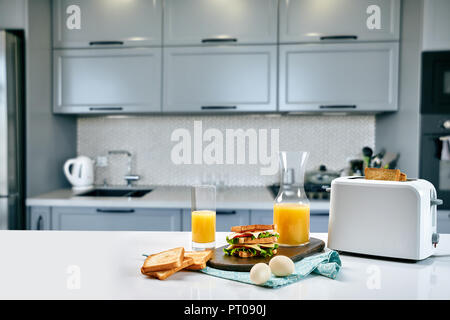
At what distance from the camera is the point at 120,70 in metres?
2.75

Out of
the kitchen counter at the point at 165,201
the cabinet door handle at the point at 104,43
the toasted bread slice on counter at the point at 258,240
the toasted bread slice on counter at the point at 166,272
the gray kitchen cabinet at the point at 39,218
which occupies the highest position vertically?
the cabinet door handle at the point at 104,43

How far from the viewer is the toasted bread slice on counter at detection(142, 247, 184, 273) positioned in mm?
934

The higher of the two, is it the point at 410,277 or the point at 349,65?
the point at 349,65

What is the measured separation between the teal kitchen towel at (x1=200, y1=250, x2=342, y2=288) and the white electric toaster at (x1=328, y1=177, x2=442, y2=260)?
0.13 meters

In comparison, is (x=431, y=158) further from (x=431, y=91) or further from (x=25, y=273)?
(x=25, y=273)

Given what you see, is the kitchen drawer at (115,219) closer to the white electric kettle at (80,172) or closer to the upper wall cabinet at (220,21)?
the white electric kettle at (80,172)

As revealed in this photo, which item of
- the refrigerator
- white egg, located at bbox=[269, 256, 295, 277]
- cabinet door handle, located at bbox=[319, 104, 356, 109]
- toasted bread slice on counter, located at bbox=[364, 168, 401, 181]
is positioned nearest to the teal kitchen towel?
white egg, located at bbox=[269, 256, 295, 277]

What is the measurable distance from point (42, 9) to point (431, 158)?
2.74 meters

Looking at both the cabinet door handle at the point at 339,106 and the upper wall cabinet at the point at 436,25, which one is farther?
the cabinet door handle at the point at 339,106

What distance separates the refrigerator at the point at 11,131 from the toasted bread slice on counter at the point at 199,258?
190cm

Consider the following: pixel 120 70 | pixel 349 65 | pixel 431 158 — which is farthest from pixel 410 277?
pixel 120 70

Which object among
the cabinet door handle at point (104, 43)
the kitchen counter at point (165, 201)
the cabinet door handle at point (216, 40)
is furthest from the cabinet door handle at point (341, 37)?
the cabinet door handle at point (104, 43)

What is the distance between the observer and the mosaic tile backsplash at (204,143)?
3.02m

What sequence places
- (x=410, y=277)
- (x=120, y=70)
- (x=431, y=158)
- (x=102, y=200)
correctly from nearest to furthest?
(x=410, y=277)
(x=431, y=158)
(x=102, y=200)
(x=120, y=70)
